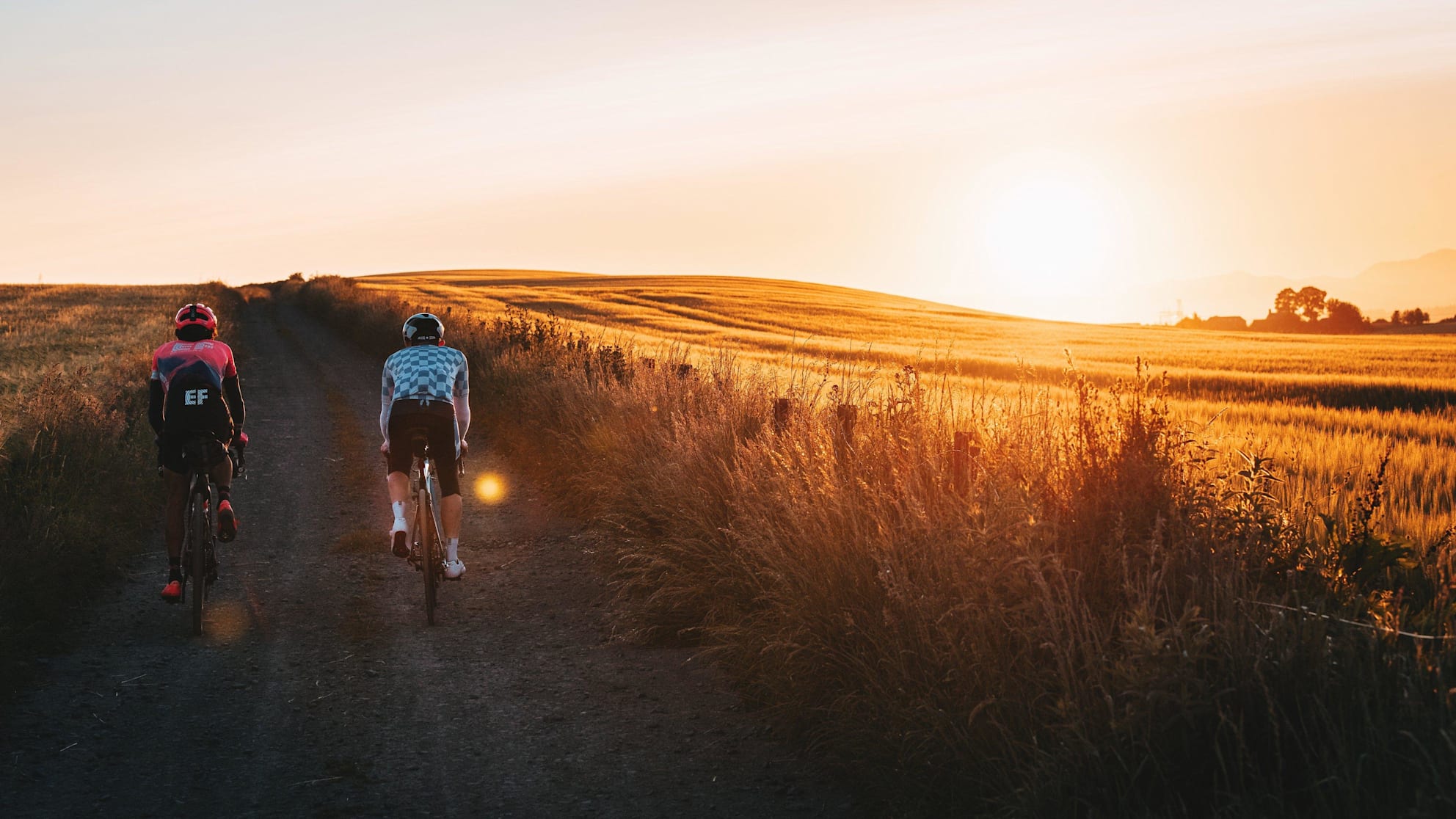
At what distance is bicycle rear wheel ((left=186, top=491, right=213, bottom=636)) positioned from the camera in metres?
7.04

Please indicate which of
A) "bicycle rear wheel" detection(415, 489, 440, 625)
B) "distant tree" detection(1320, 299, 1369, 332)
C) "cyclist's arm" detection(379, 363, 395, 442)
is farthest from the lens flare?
"distant tree" detection(1320, 299, 1369, 332)

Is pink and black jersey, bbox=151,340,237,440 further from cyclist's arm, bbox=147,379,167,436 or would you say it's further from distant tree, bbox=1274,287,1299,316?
distant tree, bbox=1274,287,1299,316

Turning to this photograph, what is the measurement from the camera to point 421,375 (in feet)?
23.8

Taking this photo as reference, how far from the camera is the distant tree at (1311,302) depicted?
295ft

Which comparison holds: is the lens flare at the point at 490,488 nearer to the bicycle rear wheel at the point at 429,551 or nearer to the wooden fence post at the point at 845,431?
the bicycle rear wheel at the point at 429,551

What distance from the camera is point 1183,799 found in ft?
11.3

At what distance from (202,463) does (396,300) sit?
2628 cm

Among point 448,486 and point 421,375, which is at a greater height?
point 421,375

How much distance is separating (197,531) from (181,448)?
651 mm

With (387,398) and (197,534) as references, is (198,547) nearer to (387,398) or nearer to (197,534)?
(197,534)

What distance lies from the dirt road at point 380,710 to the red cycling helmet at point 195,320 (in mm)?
2282

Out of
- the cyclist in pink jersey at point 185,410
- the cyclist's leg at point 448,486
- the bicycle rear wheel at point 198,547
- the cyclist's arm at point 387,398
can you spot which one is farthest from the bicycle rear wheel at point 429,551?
the bicycle rear wheel at point 198,547

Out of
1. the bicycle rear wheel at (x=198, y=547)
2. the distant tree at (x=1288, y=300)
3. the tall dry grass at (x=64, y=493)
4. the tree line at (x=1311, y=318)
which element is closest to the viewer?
the tall dry grass at (x=64, y=493)

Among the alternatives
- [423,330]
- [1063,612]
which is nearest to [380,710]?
[423,330]
